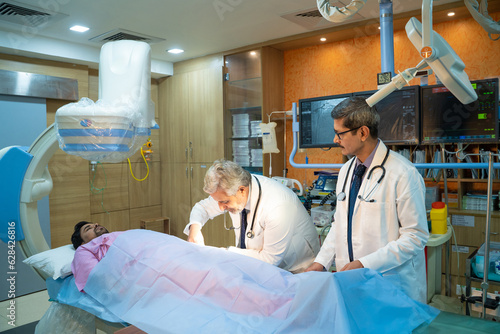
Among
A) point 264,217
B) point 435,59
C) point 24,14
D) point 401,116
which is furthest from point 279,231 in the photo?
point 24,14

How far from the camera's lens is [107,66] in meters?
1.79

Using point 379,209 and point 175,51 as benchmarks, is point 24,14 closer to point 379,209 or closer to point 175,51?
point 175,51

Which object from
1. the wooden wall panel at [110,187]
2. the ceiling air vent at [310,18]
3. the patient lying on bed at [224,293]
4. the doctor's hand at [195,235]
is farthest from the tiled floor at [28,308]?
the ceiling air vent at [310,18]

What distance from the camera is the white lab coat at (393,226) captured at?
62.9 inches

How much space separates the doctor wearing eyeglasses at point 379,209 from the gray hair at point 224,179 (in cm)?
52

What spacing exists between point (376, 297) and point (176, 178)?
409 centimetres

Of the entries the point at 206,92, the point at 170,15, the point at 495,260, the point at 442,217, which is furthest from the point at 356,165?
the point at 206,92

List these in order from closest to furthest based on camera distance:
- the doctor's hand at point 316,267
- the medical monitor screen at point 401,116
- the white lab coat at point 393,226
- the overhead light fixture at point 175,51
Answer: the white lab coat at point 393,226 → the doctor's hand at point 316,267 → the medical monitor screen at point 401,116 → the overhead light fixture at point 175,51

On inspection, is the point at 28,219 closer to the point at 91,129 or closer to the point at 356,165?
the point at 91,129

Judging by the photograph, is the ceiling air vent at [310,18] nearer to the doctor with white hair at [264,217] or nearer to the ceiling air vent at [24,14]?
the doctor with white hair at [264,217]

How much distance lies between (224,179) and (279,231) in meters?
0.38

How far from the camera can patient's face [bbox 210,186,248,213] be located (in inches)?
78.2

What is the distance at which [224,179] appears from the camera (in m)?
1.95

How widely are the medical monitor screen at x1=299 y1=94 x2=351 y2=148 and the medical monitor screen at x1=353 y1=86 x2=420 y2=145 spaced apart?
12.9 inches
